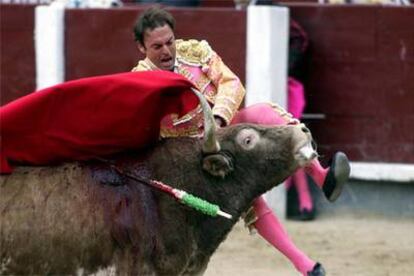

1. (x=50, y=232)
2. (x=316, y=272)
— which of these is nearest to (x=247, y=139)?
(x=50, y=232)

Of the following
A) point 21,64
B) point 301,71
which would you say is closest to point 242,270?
point 301,71

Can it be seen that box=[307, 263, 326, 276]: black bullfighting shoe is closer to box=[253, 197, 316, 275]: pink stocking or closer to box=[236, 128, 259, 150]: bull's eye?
box=[253, 197, 316, 275]: pink stocking

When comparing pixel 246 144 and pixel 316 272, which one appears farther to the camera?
pixel 316 272

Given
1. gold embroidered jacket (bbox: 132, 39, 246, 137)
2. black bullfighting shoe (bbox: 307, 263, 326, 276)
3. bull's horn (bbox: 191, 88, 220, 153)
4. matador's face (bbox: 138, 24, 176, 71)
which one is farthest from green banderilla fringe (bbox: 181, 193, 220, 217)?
black bullfighting shoe (bbox: 307, 263, 326, 276)

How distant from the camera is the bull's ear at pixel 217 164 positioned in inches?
149

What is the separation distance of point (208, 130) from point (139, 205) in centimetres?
29

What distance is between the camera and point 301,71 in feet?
25.1

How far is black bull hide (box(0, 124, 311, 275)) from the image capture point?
11.9 feet

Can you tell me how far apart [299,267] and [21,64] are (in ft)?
13.5

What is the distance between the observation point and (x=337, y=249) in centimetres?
646

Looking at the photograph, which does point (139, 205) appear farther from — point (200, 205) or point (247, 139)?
point (247, 139)

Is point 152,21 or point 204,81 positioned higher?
point 152,21

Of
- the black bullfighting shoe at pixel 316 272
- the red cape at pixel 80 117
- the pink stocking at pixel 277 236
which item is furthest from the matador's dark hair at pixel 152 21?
the black bullfighting shoe at pixel 316 272

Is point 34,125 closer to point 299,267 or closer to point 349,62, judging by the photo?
point 299,267
